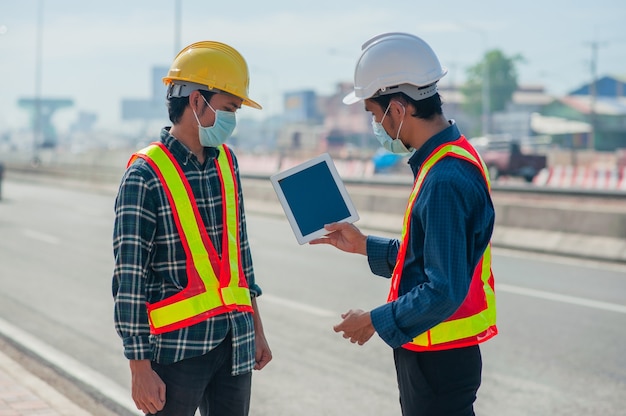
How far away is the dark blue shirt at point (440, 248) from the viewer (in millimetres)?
2814

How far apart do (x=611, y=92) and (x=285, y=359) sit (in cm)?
11413

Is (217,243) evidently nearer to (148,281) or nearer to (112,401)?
(148,281)

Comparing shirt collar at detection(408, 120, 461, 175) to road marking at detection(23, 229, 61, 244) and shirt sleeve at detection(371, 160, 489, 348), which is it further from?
road marking at detection(23, 229, 61, 244)

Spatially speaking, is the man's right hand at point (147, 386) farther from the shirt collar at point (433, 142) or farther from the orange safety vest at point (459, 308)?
the shirt collar at point (433, 142)

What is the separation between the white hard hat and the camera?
3.04 meters

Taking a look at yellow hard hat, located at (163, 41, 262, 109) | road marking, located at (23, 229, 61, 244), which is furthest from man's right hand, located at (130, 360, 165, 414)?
road marking, located at (23, 229, 61, 244)

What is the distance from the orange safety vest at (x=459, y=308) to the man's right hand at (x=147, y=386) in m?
0.89

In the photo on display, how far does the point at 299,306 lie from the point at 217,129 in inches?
272

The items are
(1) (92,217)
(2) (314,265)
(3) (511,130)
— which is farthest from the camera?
(3) (511,130)

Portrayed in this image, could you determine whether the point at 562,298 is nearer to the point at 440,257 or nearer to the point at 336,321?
the point at 336,321

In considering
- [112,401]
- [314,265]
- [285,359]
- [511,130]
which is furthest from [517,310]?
[511,130]

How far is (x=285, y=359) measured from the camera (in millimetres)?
7801

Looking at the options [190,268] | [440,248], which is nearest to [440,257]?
[440,248]

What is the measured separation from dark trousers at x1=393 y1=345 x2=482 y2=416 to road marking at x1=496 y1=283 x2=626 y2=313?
7.28 m
